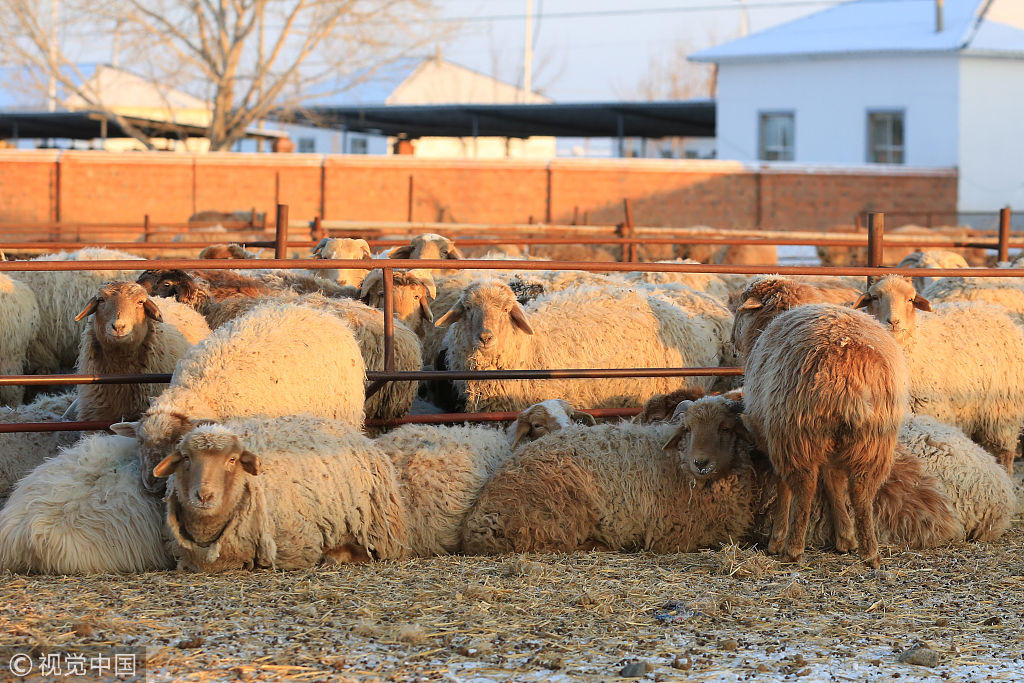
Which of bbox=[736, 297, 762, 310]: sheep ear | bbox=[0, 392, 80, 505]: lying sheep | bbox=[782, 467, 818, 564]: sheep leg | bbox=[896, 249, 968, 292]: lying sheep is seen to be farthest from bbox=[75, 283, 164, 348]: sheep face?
bbox=[896, 249, 968, 292]: lying sheep

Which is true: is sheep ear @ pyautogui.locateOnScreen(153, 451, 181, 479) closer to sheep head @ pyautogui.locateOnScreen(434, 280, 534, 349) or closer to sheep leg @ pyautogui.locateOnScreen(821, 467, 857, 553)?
sheep head @ pyautogui.locateOnScreen(434, 280, 534, 349)

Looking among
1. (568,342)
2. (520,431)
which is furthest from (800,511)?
(568,342)

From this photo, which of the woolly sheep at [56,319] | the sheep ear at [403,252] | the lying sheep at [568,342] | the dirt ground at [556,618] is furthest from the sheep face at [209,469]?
the sheep ear at [403,252]

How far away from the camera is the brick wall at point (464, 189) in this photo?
26.8 metres

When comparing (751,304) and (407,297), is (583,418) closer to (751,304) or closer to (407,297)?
(751,304)

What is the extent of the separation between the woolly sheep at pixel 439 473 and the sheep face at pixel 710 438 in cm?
96

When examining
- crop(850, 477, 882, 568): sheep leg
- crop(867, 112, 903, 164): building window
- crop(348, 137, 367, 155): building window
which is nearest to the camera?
crop(850, 477, 882, 568): sheep leg

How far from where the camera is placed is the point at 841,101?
32.1 metres

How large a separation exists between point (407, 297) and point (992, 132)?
2609cm

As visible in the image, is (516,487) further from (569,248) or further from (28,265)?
(569,248)

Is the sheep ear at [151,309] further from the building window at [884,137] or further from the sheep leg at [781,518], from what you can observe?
the building window at [884,137]

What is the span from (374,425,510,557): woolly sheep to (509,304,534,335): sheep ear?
1.16 meters

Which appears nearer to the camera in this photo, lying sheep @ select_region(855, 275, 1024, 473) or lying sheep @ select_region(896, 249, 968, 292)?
lying sheep @ select_region(855, 275, 1024, 473)

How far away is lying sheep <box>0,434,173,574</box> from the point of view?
5203 millimetres
